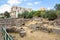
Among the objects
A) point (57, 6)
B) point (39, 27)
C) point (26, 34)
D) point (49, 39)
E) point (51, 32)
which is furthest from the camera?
point (57, 6)

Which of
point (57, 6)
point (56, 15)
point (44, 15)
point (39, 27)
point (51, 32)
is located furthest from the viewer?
point (57, 6)

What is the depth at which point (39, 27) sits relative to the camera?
66.9ft

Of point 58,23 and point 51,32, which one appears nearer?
point 51,32

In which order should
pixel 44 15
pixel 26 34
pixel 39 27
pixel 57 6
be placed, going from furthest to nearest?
pixel 57 6 → pixel 44 15 → pixel 39 27 → pixel 26 34

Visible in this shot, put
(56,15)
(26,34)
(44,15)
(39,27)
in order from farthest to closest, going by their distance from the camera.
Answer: (44,15) → (56,15) → (39,27) → (26,34)

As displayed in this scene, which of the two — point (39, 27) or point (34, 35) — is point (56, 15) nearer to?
point (39, 27)

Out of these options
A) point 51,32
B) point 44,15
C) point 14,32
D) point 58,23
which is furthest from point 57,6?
point 51,32

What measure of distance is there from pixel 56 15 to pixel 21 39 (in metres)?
9.58

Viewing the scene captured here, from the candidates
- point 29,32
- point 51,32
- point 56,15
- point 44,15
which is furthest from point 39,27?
point 44,15

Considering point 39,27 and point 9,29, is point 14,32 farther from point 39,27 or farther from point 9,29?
point 39,27

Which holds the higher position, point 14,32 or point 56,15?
point 56,15

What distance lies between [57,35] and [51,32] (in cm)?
141

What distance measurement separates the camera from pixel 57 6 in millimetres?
32094

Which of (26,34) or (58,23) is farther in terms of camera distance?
(58,23)
